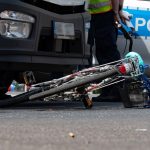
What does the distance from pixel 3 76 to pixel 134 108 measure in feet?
4.94

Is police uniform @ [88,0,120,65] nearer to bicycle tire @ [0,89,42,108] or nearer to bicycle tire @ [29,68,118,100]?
bicycle tire @ [29,68,118,100]

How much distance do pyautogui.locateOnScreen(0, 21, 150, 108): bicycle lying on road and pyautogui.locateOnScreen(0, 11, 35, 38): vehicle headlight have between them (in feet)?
1.93

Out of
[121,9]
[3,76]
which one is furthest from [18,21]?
[121,9]

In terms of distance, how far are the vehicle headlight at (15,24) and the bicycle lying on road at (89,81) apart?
1.93ft

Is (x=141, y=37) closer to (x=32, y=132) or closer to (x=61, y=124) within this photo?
(x=61, y=124)

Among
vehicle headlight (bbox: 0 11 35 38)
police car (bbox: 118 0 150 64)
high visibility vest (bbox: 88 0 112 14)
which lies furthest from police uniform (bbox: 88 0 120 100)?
vehicle headlight (bbox: 0 11 35 38)

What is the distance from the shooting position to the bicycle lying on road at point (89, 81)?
6.82m

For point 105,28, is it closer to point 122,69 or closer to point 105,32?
point 105,32

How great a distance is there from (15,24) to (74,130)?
2.25 meters

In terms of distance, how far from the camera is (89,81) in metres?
6.84

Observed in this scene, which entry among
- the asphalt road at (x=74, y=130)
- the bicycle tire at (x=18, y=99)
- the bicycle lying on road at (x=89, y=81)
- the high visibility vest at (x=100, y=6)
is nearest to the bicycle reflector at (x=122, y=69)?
the bicycle lying on road at (x=89, y=81)

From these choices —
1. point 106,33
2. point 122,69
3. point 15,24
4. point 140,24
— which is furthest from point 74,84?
point 140,24

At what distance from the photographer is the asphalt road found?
4.09m

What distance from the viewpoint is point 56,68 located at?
720 cm
